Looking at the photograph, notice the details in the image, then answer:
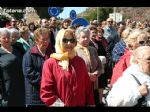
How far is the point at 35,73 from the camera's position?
6.34 meters

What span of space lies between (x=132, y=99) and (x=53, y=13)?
14.3 m

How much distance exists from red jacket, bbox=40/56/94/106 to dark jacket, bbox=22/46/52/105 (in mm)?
937

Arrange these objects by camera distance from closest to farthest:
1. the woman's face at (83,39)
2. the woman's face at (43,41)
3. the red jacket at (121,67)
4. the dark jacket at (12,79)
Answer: the red jacket at (121,67) → the woman's face at (43,41) → the dark jacket at (12,79) → the woman's face at (83,39)

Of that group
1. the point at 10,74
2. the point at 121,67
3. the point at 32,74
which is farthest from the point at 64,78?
the point at 10,74

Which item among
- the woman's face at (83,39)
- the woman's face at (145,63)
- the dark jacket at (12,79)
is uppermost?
the woman's face at (83,39)

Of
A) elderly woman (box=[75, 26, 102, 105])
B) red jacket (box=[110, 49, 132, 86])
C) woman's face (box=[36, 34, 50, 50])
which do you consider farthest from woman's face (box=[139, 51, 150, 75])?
elderly woman (box=[75, 26, 102, 105])

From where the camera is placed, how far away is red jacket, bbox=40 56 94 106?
5.34m

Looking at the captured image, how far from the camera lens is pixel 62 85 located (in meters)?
5.33

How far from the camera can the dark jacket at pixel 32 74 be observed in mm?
6321

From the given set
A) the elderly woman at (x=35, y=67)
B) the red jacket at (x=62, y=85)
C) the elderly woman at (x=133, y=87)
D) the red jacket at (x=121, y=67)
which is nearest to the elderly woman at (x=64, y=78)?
the red jacket at (x=62, y=85)

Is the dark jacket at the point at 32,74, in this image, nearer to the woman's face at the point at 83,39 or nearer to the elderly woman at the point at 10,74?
the elderly woman at the point at 10,74

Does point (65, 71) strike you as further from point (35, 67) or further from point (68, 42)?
point (35, 67)

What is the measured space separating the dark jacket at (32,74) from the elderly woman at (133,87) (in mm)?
2079
